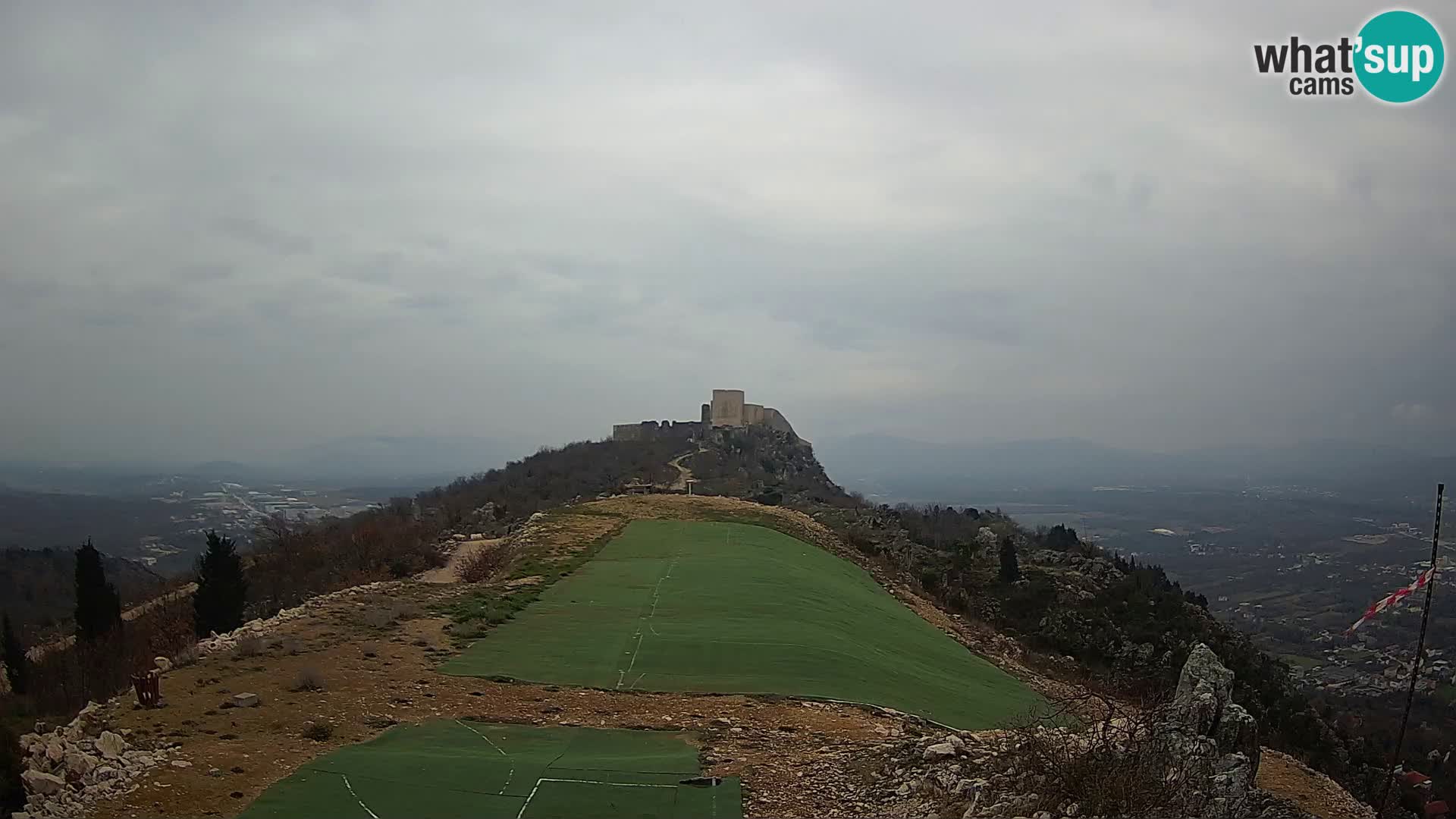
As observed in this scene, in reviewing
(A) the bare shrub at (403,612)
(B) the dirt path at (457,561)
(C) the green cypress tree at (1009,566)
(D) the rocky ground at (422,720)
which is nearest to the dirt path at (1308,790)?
(D) the rocky ground at (422,720)

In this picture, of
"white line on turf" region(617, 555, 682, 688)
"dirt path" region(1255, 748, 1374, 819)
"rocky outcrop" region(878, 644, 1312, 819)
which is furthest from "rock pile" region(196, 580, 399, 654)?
"dirt path" region(1255, 748, 1374, 819)

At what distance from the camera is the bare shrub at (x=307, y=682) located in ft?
41.0

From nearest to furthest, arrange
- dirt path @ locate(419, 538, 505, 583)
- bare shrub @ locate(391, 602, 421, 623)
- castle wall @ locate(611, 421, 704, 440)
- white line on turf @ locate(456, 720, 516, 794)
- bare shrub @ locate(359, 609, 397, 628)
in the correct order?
white line on turf @ locate(456, 720, 516, 794)
bare shrub @ locate(359, 609, 397, 628)
bare shrub @ locate(391, 602, 421, 623)
dirt path @ locate(419, 538, 505, 583)
castle wall @ locate(611, 421, 704, 440)

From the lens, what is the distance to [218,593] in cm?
2280

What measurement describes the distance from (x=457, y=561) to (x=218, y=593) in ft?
25.2

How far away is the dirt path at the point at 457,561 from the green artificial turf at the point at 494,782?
14.5 meters

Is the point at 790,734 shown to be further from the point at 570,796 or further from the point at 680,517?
the point at 680,517

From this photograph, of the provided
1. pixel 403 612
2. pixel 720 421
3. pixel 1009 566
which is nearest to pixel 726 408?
pixel 720 421

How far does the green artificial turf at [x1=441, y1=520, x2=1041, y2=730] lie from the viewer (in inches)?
581

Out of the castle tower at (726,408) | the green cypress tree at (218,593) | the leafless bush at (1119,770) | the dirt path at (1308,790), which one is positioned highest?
the castle tower at (726,408)

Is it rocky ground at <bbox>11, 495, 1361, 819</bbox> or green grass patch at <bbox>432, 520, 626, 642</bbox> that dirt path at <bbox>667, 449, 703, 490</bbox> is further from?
rocky ground at <bbox>11, 495, 1361, 819</bbox>

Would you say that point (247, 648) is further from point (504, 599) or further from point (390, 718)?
→ point (504, 599)

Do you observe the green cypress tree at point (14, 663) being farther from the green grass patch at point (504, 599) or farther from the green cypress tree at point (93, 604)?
the green grass patch at point (504, 599)

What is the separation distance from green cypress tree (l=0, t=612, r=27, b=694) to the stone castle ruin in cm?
6469
